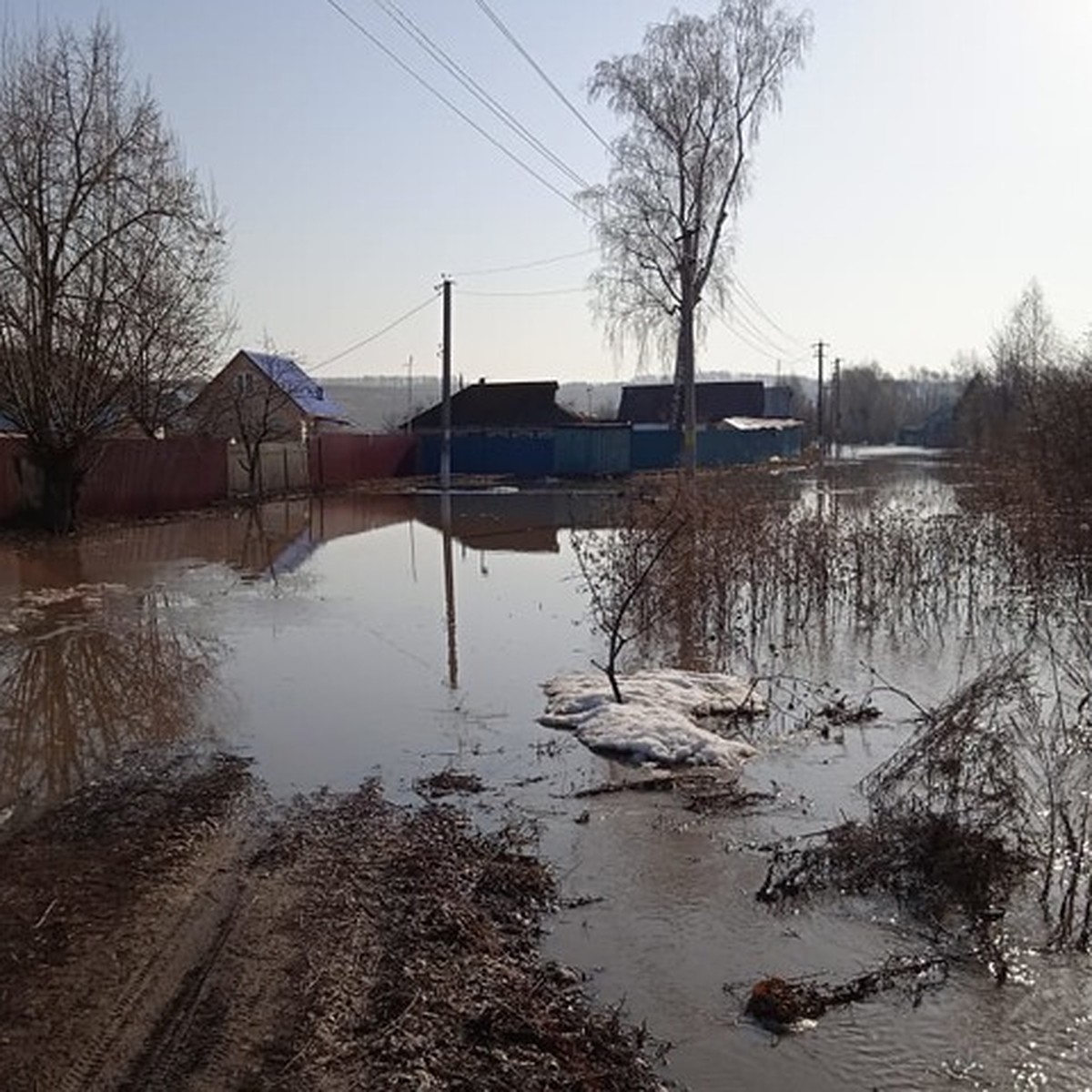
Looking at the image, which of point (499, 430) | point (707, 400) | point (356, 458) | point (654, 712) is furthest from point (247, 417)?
point (707, 400)

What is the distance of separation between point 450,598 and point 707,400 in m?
59.2

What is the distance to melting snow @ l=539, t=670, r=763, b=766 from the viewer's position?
7680 millimetres

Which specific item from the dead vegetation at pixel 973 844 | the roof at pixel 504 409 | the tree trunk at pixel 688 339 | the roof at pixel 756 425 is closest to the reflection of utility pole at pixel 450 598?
the dead vegetation at pixel 973 844

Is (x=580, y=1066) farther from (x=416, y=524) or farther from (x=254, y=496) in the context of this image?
(x=254, y=496)

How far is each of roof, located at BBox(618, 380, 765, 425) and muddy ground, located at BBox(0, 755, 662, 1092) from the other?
212 ft

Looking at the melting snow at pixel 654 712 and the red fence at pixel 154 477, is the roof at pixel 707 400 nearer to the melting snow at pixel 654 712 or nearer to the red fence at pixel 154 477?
the red fence at pixel 154 477

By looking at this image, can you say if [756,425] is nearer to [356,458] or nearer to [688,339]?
[356,458]

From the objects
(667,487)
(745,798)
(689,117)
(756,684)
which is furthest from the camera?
(689,117)

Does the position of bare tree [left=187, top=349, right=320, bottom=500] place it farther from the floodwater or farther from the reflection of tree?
the reflection of tree

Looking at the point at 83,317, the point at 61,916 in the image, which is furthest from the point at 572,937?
the point at 83,317

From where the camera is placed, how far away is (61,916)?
4.93 meters

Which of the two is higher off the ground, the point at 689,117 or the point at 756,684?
the point at 689,117

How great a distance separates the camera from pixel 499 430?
54781mm

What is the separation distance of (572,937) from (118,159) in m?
20.3
